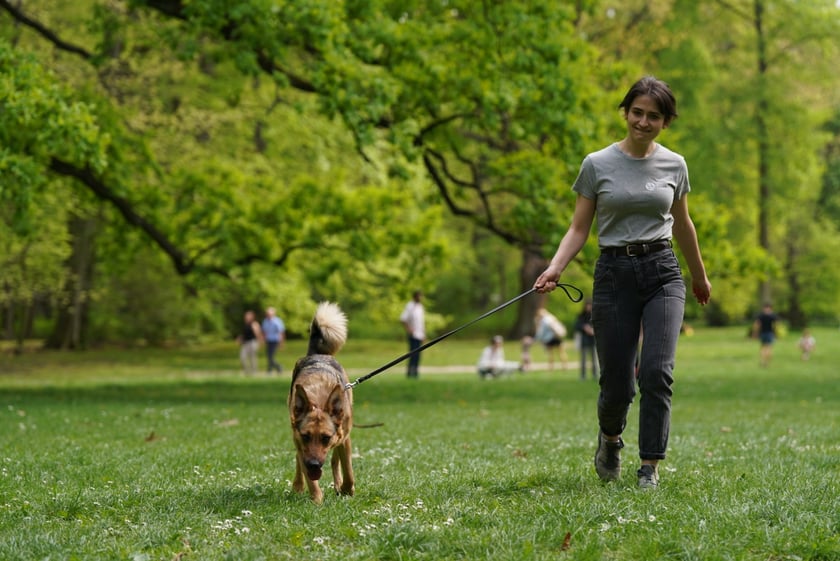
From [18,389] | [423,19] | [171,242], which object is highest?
[423,19]

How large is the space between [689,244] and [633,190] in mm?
649

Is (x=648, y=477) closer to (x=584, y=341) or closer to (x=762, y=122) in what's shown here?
(x=584, y=341)

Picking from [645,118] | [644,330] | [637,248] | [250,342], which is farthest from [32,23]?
[644,330]

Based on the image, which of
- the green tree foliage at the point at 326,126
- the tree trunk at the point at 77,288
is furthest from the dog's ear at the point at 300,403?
the tree trunk at the point at 77,288

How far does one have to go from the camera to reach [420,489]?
21.3 ft

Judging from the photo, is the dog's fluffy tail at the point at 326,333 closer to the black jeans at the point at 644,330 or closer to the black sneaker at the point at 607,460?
the black jeans at the point at 644,330

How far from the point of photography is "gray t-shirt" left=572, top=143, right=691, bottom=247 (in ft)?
20.6

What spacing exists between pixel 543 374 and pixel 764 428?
16.1 metres

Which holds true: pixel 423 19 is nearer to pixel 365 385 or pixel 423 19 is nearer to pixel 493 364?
pixel 365 385

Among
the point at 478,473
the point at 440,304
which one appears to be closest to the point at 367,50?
the point at 478,473

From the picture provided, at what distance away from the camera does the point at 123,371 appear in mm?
29422

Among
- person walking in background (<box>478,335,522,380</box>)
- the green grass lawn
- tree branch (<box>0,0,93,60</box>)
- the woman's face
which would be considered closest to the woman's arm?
the woman's face

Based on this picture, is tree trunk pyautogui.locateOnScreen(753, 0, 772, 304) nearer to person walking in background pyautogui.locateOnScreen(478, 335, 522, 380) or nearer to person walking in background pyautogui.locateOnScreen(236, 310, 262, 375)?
person walking in background pyautogui.locateOnScreen(478, 335, 522, 380)

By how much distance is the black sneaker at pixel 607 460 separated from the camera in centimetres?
673
